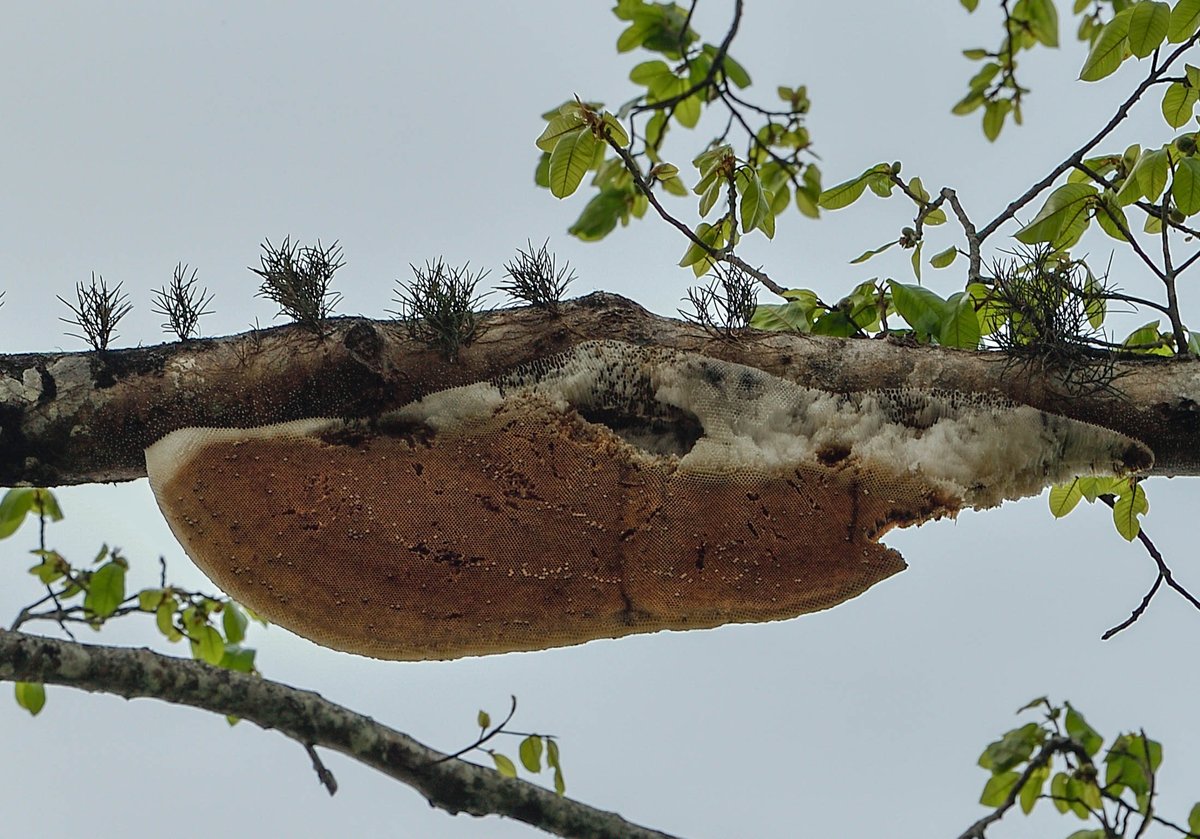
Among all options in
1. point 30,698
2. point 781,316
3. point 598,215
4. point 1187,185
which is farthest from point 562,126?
point 30,698

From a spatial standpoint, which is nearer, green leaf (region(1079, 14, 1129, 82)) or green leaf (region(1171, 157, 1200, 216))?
green leaf (region(1171, 157, 1200, 216))

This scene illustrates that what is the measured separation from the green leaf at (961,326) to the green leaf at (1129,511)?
0.94 meters

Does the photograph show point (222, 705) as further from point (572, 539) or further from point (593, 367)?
point (593, 367)

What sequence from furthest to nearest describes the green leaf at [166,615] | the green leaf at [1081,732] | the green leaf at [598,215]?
the green leaf at [166,615] < the green leaf at [598,215] < the green leaf at [1081,732]

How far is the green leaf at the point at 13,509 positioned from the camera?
3699 mm

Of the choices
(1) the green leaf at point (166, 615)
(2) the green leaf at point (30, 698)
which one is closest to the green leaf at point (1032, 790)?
(1) the green leaf at point (166, 615)

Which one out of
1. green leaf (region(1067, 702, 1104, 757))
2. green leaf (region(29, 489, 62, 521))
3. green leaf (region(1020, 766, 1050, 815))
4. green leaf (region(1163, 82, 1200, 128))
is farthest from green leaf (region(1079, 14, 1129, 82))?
green leaf (region(29, 489, 62, 521))

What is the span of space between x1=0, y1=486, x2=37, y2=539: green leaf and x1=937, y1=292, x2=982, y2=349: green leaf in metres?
3.12

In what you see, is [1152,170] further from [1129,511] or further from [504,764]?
[504,764]

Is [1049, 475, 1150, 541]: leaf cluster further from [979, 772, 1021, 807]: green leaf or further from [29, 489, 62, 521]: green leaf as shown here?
[29, 489, 62, 521]: green leaf

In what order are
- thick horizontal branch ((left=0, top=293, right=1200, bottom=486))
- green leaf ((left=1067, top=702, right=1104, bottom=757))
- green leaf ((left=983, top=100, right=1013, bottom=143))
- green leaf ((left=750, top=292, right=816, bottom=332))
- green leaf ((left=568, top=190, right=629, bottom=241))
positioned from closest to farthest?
thick horizontal branch ((left=0, top=293, right=1200, bottom=486))
green leaf ((left=750, top=292, right=816, bottom=332))
green leaf ((left=1067, top=702, right=1104, bottom=757))
green leaf ((left=568, top=190, right=629, bottom=241))
green leaf ((left=983, top=100, right=1013, bottom=143))

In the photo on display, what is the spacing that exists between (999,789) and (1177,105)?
2090mm

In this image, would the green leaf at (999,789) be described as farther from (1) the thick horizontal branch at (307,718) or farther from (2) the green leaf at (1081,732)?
(1) the thick horizontal branch at (307,718)

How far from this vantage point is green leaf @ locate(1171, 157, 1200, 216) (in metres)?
2.53
